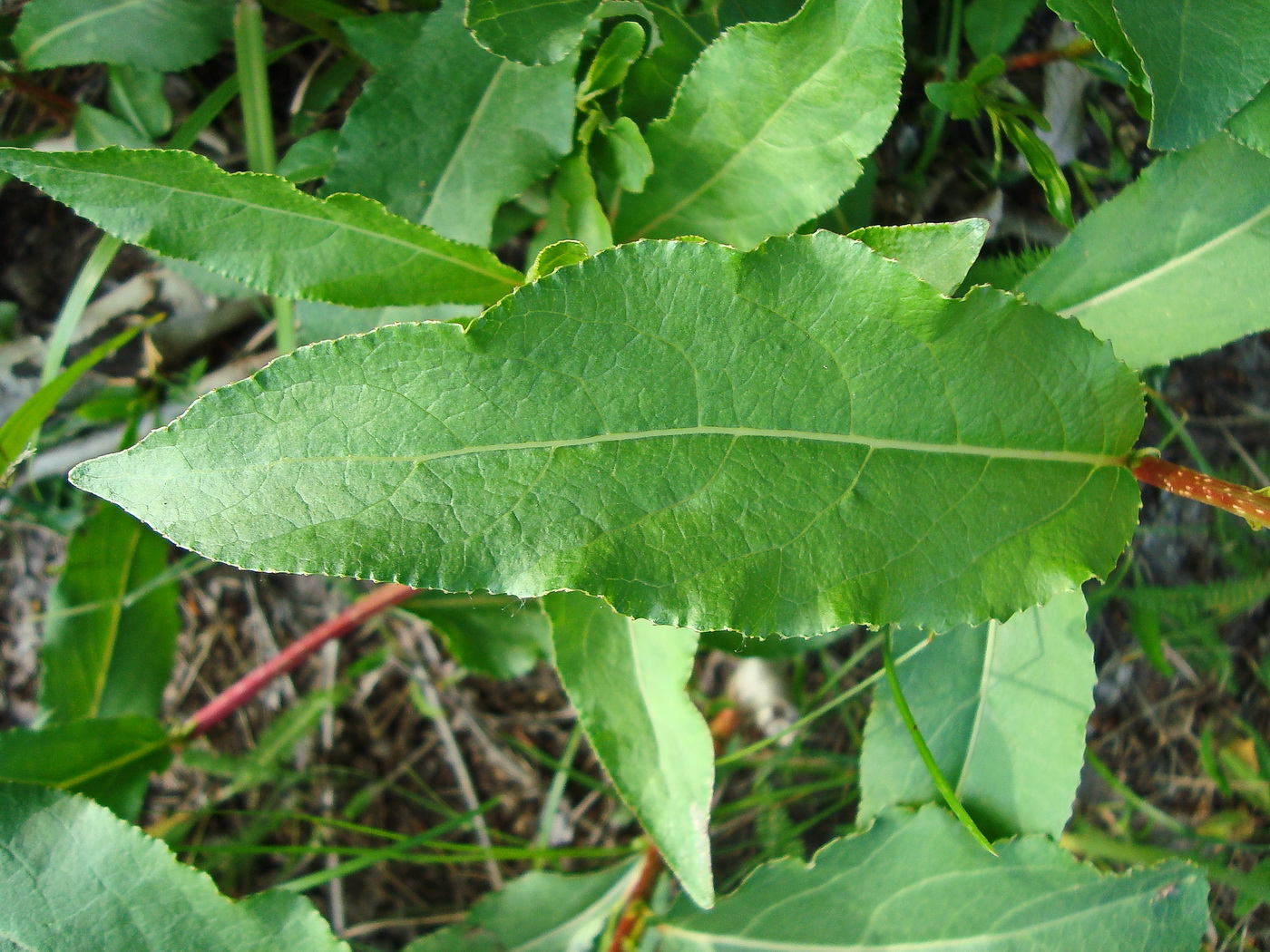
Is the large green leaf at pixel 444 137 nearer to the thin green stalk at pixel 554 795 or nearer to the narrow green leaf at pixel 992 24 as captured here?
the narrow green leaf at pixel 992 24

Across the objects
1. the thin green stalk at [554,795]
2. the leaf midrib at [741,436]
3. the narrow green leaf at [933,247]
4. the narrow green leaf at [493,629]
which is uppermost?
the narrow green leaf at [933,247]

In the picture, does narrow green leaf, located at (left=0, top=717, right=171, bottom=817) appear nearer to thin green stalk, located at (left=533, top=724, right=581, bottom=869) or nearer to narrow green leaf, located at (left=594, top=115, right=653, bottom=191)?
thin green stalk, located at (left=533, top=724, right=581, bottom=869)

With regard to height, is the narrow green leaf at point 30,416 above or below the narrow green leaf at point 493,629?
above

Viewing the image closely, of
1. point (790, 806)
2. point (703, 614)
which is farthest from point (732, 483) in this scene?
point (790, 806)

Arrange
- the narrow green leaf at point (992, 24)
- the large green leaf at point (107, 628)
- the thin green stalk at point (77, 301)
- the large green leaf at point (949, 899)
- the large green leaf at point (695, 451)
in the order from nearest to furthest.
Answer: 1. the large green leaf at point (695, 451)
2. the large green leaf at point (949, 899)
3. the narrow green leaf at point (992, 24)
4. the thin green stalk at point (77, 301)
5. the large green leaf at point (107, 628)

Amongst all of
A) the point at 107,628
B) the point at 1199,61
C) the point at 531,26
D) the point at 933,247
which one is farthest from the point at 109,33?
the point at 1199,61

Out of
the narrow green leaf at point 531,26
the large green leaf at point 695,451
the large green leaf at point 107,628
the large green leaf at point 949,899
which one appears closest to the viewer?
the large green leaf at point 695,451

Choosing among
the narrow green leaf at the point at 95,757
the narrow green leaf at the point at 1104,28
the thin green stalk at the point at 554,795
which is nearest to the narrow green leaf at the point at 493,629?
the thin green stalk at the point at 554,795
